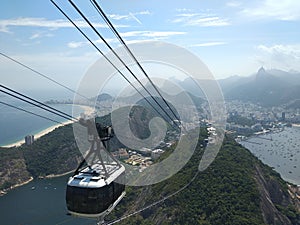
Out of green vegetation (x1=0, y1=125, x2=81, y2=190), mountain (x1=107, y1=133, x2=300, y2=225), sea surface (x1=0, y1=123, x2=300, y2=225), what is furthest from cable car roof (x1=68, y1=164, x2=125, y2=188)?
green vegetation (x1=0, y1=125, x2=81, y2=190)

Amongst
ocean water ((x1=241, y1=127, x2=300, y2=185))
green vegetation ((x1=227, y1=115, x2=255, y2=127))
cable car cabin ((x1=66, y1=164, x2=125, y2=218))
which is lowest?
ocean water ((x1=241, y1=127, x2=300, y2=185))

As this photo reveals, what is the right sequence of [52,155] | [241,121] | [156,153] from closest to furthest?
1. [156,153]
2. [52,155]
3. [241,121]

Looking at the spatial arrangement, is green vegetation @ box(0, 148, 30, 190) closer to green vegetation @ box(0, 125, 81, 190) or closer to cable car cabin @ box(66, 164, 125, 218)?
green vegetation @ box(0, 125, 81, 190)

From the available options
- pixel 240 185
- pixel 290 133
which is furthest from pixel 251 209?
pixel 290 133

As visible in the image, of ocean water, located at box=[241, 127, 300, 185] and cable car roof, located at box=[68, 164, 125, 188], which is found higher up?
cable car roof, located at box=[68, 164, 125, 188]

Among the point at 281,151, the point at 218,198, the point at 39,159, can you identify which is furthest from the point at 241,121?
the point at 218,198

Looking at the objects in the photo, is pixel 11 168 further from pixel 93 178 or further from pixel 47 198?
pixel 93 178

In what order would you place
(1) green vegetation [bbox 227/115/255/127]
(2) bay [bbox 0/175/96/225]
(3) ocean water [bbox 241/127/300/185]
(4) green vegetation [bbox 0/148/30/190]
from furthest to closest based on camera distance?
(1) green vegetation [bbox 227/115/255/127] < (3) ocean water [bbox 241/127/300/185] < (4) green vegetation [bbox 0/148/30/190] < (2) bay [bbox 0/175/96/225]

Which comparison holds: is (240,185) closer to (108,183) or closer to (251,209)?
(251,209)
